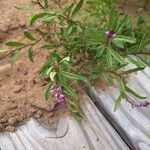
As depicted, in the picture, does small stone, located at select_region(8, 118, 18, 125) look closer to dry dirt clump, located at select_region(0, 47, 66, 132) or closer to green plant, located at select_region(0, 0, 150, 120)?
dry dirt clump, located at select_region(0, 47, 66, 132)

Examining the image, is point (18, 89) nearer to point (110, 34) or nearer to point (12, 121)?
point (12, 121)

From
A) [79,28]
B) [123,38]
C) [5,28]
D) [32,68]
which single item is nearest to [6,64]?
[32,68]

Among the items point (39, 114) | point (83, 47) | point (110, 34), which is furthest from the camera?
point (83, 47)

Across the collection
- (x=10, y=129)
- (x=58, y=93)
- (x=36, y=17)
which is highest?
(x=36, y=17)

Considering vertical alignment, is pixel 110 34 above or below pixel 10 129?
above

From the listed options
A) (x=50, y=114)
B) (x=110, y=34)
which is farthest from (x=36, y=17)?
(x=50, y=114)

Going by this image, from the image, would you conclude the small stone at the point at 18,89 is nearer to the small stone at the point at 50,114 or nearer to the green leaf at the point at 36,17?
the small stone at the point at 50,114
